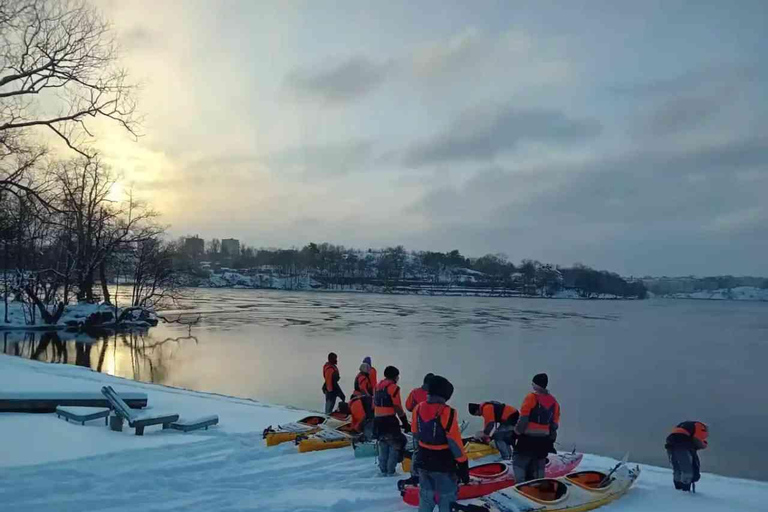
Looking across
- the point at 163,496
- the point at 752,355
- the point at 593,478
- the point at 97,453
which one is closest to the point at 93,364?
the point at 97,453

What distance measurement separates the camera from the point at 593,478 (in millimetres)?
7445

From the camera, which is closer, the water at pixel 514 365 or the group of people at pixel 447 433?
the group of people at pixel 447 433

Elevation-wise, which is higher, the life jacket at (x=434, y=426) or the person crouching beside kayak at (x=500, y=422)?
the life jacket at (x=434, y=426)

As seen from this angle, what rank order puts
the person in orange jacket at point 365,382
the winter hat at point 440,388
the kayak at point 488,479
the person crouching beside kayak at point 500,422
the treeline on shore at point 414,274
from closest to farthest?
the winter hat at point 440,388, the kayak at point 488,479, the person crouching beside kayak at point 500,422, the person in orange jacket at point 365,382, the treeline on shore at point 414,274

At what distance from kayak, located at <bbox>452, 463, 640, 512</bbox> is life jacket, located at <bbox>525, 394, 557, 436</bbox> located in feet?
1.75

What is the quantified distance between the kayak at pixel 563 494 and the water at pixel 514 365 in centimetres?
632

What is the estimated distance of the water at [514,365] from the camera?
15852 millimetres

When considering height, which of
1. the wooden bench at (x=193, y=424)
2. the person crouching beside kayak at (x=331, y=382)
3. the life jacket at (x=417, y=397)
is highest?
the life jacket at (x=417, y=397)

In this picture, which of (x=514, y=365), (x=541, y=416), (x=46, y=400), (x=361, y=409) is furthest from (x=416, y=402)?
(x=514, y=365)

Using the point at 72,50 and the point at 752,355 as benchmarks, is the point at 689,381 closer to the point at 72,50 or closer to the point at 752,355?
the point at 752,355

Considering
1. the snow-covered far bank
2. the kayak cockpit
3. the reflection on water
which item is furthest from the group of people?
the snow-covered far bank

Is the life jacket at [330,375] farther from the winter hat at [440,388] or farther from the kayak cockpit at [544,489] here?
the winter hat at [440,388]

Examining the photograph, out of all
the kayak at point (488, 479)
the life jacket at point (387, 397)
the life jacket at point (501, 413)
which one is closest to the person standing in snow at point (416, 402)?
the kayak at point (488, 479)

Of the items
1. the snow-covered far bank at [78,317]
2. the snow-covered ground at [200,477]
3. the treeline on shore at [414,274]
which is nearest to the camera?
the snow-covered ground at [200,477]
